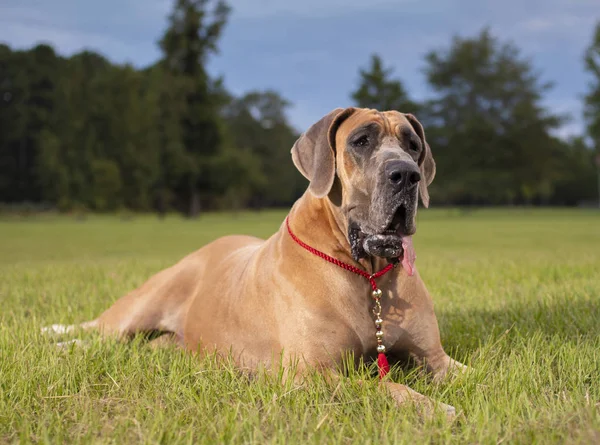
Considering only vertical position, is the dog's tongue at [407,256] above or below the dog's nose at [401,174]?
below

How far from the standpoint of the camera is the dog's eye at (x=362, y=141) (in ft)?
10.3

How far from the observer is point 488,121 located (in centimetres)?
4478

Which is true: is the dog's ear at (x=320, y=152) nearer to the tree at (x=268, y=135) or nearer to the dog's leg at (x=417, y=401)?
the dog's leg at (x=417, y=401)

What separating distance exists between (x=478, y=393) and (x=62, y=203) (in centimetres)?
4122

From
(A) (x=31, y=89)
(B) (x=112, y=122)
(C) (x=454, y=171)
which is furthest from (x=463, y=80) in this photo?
(A) (x=31, y=89)

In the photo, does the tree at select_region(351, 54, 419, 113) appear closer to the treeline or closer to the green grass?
the treeline

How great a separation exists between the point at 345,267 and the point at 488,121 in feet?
147

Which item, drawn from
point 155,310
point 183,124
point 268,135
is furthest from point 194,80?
point 155,310

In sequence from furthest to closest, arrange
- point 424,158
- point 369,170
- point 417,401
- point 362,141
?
point 424,158 < point 362,141 < point 369,170 < point 417,401

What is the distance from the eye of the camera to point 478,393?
8.96ft

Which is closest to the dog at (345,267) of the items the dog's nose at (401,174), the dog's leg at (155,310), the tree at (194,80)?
the dog's nose at (401,174)

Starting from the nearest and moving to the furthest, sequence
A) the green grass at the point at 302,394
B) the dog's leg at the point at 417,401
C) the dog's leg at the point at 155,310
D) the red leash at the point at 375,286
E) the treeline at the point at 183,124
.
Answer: the green grass at the point at 302,394 < the dog's leg at the point at 417,401 < the red leash at the point at 375,286 < the dog's leg at the point at 155,310 < the treeline at the point at 183,124

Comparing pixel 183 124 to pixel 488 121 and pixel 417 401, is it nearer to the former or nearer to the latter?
pixel 488 121

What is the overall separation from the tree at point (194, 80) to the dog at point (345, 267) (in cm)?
3799
